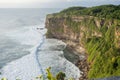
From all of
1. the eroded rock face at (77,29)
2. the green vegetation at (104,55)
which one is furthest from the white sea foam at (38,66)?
the green vegetation at (104,55)

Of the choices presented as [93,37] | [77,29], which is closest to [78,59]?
[93,37]

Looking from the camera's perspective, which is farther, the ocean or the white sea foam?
the ocean

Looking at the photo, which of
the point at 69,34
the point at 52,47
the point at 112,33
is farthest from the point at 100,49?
the point at 69,34

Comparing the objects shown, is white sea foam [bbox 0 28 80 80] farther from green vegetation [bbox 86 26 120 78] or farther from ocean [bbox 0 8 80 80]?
green vegetation [bbox 86 26 120 78]

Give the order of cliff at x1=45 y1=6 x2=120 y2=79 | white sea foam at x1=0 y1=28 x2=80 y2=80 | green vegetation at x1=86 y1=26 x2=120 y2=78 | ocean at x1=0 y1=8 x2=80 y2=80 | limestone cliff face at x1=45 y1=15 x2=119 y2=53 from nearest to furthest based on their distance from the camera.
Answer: green vegetation at x1=86 y1=26 x2=120 y2=78 < white sea foam at x1=0 y1=28 x2=80 y2=80 < cliff at x1=45 y1=6 x2=120 y2=79 < ocean at x1=0 y1=8 x2=80 y2=80 < limestone cliff face at x1=45 y1=15 x2=119 y2=53

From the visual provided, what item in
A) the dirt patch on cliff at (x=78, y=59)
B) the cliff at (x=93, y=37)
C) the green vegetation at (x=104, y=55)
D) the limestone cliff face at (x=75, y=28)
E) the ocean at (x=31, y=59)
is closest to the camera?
the green vegetation at (x=104, y=55)

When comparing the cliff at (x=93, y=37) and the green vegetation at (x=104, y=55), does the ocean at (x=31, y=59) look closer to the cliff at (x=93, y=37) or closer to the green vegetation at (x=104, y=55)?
the cliff at (x=93, y=37)

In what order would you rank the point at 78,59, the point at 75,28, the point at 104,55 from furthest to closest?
the point at 75,28, the point at 78,59, the point at 104,55

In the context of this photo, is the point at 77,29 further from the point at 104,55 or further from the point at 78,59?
the point at 104,55

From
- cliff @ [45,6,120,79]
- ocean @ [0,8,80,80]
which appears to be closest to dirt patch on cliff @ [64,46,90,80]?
cliff @ [45,6,120,79]
